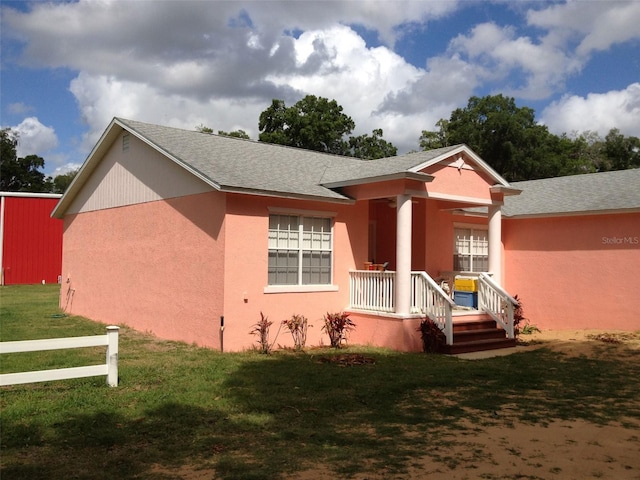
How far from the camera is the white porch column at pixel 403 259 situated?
12.9m

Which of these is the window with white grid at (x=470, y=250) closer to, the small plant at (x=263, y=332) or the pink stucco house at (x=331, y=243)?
the pink stucco house at (x=331, y=243)

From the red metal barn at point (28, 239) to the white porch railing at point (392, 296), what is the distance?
23.3 m

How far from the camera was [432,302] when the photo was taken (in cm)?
1327

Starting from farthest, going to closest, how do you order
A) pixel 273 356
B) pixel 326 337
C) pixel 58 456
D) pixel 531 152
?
1. pixel 531 152
2. pixel 326 337
3. pixel 273 356
4. pixel 58 456

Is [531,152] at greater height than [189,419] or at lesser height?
greater

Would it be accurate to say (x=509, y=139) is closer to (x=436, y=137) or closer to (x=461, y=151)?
(x=436, y=137)

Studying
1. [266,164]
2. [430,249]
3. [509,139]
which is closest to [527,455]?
[266,164]

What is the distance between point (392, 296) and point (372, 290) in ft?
2.08

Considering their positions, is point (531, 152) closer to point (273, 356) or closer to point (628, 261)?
point (628, 261)

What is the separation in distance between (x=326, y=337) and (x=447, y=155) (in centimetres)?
515

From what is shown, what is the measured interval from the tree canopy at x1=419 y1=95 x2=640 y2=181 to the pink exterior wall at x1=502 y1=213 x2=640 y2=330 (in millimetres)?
23640

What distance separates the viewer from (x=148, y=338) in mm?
14094

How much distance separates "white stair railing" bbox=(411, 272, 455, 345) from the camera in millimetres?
12758

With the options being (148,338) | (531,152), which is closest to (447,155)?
(148,338)
